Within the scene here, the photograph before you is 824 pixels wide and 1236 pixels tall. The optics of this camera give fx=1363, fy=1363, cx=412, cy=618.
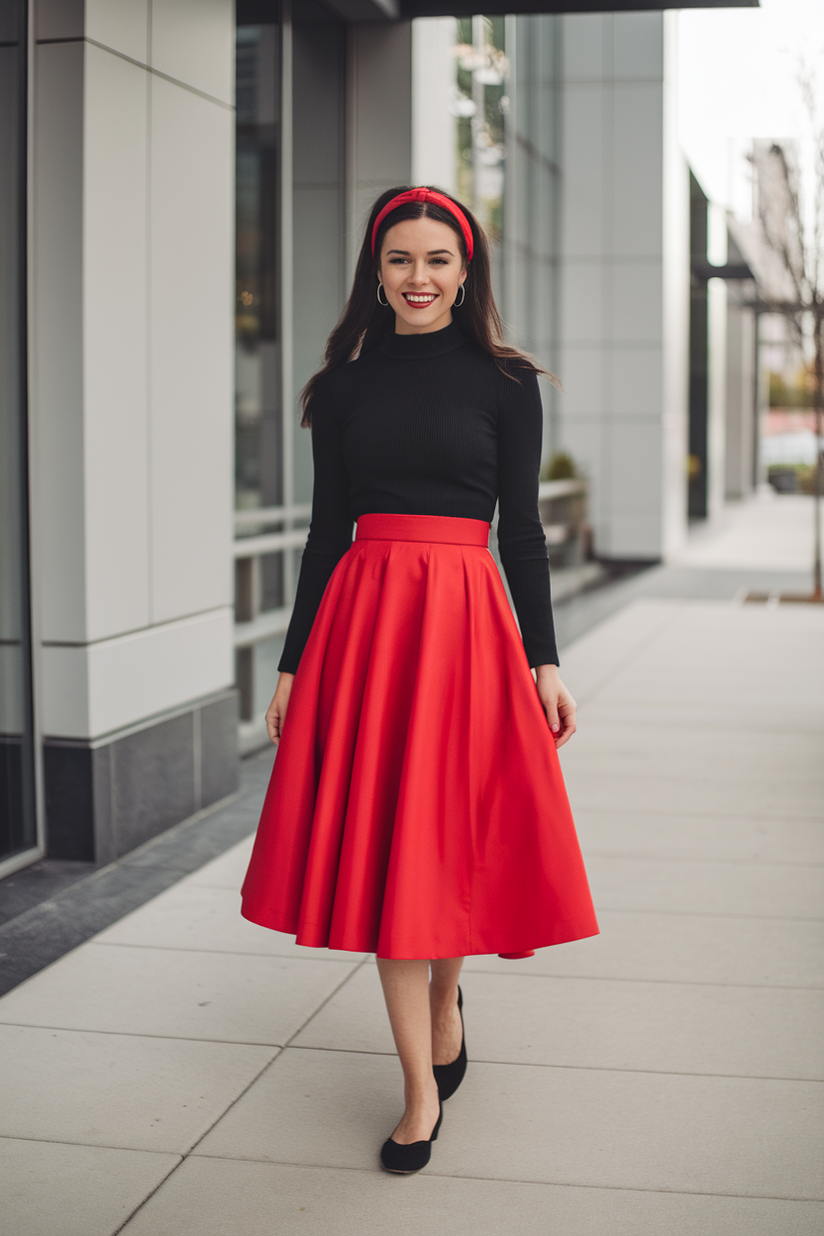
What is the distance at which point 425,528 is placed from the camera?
286 centimetres

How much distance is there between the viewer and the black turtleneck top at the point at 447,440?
2.84 m

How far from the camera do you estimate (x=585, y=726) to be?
7.50 metres

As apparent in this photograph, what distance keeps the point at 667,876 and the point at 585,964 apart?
94 centimetres

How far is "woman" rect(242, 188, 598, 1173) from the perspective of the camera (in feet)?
9.06

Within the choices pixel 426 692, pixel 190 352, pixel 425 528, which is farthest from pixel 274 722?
pixel 190 352

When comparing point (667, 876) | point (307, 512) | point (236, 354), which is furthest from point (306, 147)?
point (667, 876)

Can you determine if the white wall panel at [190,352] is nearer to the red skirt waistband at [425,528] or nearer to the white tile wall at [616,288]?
the red skirt waistband at [425,528]

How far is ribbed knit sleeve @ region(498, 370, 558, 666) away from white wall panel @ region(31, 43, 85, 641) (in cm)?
226

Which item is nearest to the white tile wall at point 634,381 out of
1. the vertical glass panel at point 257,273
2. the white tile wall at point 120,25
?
the vertical glass panel at point 257,273

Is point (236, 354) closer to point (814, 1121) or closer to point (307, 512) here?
point (307, 512)

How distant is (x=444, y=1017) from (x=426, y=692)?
86 cm

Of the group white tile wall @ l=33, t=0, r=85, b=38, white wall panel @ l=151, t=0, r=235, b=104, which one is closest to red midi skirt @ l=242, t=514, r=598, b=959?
white tile wall @ l=33, t=0, r=85, b=38

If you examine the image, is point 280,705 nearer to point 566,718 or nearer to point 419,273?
point 566,718

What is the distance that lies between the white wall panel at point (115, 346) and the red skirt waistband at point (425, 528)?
2136 millimetres
